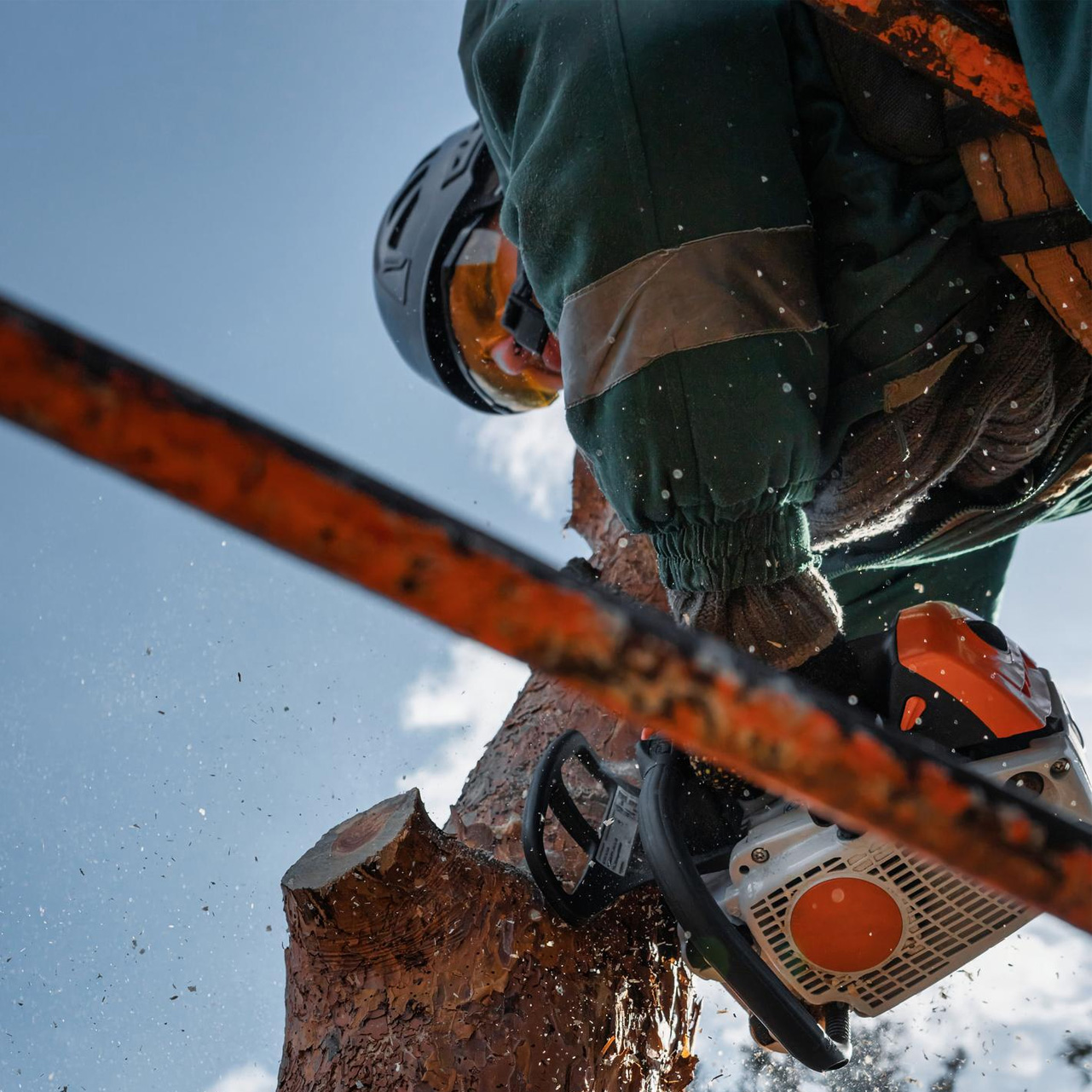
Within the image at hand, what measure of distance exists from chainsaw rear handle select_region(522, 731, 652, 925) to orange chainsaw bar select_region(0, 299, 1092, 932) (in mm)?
1124

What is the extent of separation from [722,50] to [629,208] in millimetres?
257

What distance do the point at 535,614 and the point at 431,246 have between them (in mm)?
2426

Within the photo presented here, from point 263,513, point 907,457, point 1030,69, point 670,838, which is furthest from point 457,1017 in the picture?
point 1030,69

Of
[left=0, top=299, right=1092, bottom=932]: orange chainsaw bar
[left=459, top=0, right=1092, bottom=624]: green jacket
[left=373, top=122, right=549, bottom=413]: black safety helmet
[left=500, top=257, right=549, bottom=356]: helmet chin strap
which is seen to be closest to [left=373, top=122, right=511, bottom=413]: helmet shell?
[left=373, top=122, right=549, bottom=413]: black safety helmet

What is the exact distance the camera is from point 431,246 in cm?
268

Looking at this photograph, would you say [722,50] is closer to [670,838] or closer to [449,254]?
[670,838]

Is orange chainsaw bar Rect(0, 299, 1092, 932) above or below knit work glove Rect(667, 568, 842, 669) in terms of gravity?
above

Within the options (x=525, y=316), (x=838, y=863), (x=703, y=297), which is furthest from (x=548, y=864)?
(x=525, y=316)

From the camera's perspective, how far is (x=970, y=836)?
1.54ft

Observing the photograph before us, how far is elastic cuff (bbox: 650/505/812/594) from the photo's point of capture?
139cm

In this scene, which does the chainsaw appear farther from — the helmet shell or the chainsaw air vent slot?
the helmet shell

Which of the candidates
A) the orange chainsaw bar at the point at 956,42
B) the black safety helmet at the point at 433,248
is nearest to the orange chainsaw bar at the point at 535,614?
the orange chainsaw bar at the point at 956,42

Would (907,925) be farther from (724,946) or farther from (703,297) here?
(703,297)

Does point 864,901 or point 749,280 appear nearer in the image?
point 749,280
